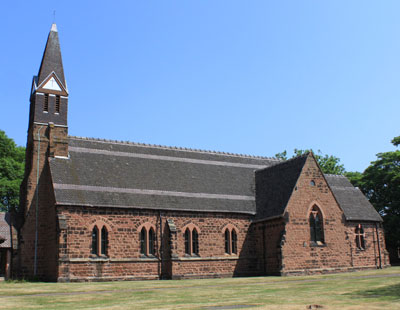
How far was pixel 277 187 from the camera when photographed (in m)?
35.8

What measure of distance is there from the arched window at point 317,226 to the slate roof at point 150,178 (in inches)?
190

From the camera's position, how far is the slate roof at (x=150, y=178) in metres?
31.5

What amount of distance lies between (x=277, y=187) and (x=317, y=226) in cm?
420

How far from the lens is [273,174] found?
124ft

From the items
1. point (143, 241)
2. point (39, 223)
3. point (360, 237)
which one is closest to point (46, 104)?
point (39, 223)

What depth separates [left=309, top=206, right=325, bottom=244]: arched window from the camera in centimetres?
3416

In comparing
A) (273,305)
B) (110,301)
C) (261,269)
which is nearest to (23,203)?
(261,269)

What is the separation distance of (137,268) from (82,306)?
56.8 feet

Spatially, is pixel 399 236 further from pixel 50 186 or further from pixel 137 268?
pixel 50 186

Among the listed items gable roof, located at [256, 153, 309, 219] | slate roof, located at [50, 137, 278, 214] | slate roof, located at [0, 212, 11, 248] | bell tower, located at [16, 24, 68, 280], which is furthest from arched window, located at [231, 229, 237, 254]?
slate roof, located at [0, 212, 11, 248]

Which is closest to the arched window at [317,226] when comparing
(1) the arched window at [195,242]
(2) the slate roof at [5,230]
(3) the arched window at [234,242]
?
(3) the arched window at [234,242]

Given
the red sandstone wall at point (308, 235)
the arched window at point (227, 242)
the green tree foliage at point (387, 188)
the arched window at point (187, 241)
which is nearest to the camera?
the red sandstone wall at point (308, 235)

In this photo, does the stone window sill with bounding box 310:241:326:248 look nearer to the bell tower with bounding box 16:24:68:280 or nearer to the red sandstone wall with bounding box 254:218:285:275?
the red sandstone wall with bounding box 254:218:285:275

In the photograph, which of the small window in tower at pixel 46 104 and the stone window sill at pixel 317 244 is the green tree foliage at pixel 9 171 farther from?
the stone window sill at pixel 317 244
